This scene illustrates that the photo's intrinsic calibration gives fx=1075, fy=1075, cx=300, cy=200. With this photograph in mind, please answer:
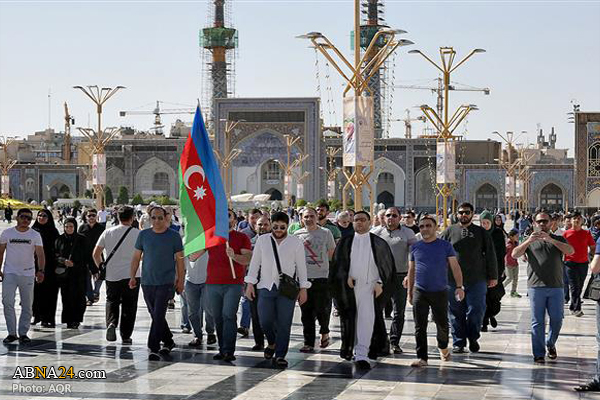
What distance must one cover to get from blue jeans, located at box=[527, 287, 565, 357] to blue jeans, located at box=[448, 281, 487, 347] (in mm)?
770

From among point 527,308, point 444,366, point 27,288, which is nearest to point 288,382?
point 444,366

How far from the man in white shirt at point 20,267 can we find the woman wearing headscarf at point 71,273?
89 cm

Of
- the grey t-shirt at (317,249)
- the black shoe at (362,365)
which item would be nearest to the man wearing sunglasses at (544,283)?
the black shoe at (362,365)

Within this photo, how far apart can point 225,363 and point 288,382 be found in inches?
37.3

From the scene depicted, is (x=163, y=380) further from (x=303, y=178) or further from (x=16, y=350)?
(x=303, y=178)

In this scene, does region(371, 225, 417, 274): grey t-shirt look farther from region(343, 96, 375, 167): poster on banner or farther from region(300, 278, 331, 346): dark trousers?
region(343, 96, 375, 167): poster on banner

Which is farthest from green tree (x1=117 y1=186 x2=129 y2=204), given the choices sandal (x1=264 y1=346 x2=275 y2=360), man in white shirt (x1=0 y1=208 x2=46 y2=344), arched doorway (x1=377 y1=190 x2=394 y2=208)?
sandal (x1=264 y1=346 x2=275 y2=360)

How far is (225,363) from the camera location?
8.26 m

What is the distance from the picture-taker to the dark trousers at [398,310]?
29.6 feet

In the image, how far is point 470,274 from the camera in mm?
9219

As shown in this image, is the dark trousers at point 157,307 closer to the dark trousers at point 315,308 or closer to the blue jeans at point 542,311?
the dark trousers at point 315,308

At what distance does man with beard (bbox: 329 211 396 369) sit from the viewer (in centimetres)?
822

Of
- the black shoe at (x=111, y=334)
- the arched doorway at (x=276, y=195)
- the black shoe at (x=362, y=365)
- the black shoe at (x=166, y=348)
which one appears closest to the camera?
the black shoe at (x=362, y=365)

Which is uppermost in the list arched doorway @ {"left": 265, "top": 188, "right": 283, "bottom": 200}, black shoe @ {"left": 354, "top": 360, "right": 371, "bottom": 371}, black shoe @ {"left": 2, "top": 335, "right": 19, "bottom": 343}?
arched doorway @ {"left": 265, "top": 188, "right": 283, "bottom": 200}
